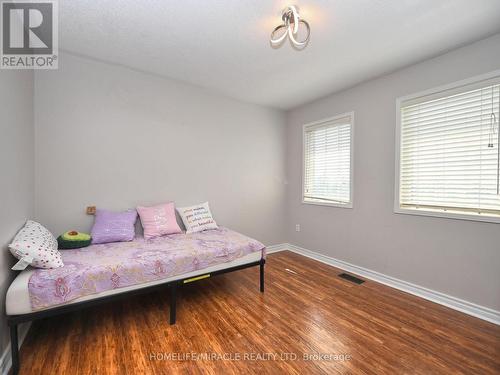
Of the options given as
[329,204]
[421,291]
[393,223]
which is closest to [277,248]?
[329,204]

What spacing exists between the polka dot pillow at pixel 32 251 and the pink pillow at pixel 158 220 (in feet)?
3.09

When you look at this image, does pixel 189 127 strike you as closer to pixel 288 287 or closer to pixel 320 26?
pixel 320 26

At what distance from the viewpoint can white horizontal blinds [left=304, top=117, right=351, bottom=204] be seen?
3289 millimetres

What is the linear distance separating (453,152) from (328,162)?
1.53 m

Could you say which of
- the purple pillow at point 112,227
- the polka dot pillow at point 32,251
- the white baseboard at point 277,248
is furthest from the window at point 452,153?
the polka dot pillow at point 32,251

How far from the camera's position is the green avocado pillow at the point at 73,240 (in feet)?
7.13

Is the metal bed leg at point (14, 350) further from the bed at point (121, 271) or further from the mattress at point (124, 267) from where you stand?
the mattress at point (124, 267)

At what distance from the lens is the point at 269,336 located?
1.84 m

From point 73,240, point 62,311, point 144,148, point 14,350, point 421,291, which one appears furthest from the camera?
point 144,148

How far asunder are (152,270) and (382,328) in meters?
2.07

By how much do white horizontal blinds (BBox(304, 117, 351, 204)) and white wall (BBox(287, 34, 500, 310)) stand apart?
16cm

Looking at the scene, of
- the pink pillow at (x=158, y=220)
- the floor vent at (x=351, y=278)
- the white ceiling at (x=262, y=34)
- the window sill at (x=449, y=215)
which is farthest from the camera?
the floor vent at (x=351, y=278)

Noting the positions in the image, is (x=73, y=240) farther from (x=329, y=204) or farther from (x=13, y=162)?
(x=329, y=204)

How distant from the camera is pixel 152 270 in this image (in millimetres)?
1967
